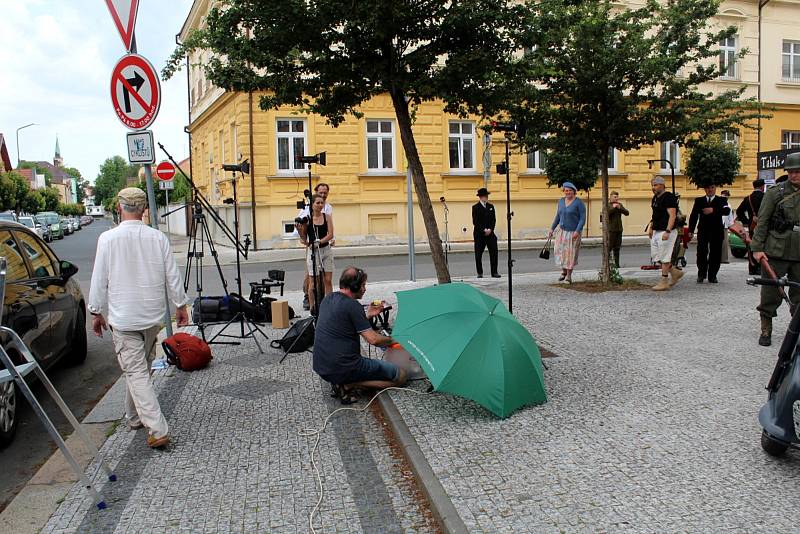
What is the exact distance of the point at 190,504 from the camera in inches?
161

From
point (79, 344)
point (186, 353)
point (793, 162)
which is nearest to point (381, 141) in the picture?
point (79, 344)

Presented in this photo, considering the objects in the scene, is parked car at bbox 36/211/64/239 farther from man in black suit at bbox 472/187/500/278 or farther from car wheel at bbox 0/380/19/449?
car wheel at bbox 0/380/19/449

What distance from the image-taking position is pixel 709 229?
1288cm

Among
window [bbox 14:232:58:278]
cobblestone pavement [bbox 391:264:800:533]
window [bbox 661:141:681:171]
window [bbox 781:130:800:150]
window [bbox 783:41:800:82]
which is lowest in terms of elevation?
cobblestone pavement [bbox 391:264:800:533]

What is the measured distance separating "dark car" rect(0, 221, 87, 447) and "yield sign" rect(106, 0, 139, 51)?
7.25 feet

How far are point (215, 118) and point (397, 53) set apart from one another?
26035mm

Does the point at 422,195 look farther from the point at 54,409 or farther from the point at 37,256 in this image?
the point at 54,409

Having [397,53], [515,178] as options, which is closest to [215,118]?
[515,178]

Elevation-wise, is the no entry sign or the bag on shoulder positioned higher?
the no entry sign

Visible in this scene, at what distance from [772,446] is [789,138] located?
1320 inches

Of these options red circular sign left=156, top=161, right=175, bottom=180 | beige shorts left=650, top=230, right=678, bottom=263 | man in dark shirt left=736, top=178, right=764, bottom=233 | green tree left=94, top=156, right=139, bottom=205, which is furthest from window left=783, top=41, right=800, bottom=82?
green tree left=94, top=156, right=139, bottom=205

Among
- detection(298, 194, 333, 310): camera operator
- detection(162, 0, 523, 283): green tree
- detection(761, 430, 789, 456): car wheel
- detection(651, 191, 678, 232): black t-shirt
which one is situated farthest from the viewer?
detection(651, 191, 678, 232): black t-shirt

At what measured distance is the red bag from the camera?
7.20 metres

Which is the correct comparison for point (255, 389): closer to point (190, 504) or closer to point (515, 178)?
point (190, 504)
